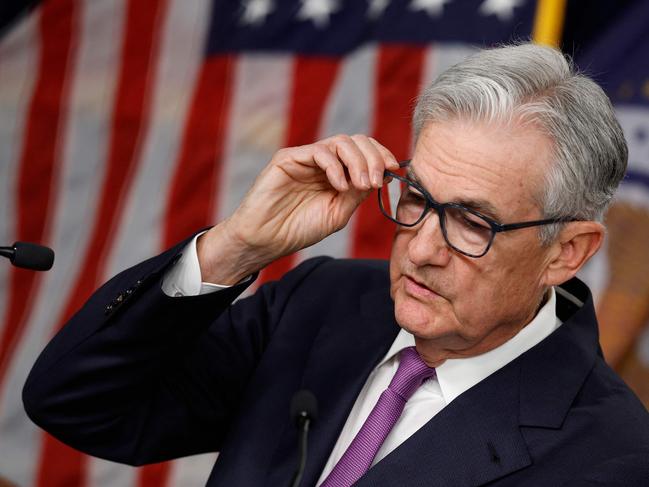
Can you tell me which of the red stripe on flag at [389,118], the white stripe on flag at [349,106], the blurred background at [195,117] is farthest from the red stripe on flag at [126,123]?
the red stripe on flag at [389,118]

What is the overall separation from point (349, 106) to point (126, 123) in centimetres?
106

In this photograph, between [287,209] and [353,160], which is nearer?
[353,160]

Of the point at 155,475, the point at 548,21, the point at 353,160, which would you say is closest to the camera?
the point at 353,160

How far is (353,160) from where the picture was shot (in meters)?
1.82

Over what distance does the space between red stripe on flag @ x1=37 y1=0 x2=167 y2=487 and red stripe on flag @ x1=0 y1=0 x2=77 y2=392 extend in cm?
29

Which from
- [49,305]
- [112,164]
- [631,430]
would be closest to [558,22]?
[631,430]

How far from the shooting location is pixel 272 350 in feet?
7.06

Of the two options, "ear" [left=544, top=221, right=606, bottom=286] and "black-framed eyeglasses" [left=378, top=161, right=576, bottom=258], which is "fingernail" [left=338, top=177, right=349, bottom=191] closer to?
"black-framed eyeglasses" [left=378, top=161, right=576, bottom=258]

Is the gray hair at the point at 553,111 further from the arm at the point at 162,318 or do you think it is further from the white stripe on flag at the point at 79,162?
the white stripe on flag at the point at 79,162

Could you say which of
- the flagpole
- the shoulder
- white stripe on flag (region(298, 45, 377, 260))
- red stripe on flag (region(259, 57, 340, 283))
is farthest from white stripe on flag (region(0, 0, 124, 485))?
the shoulder

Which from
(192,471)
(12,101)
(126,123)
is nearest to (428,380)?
(192,471)

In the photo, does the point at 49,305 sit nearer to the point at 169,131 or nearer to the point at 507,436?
the point at 169,131

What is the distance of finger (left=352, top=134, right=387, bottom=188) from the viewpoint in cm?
180

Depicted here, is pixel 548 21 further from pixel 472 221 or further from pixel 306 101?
pixel 472 221
